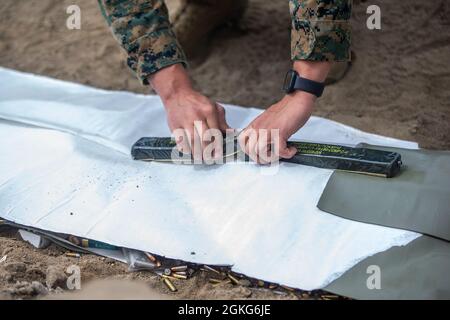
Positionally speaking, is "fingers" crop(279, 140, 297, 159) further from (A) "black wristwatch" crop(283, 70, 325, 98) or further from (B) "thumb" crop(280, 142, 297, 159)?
(A) "black wristwatch" crop(283, 70, 325, 98)

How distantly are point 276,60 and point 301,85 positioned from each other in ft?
3.22

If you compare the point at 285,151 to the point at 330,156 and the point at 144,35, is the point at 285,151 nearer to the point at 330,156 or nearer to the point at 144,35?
the point at 330,156

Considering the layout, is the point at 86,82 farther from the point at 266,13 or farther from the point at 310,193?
the point at 310,193

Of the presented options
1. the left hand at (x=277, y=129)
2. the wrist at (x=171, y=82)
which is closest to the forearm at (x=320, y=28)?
the left hand at (x=277, y=129)

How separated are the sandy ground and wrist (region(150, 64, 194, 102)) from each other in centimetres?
55

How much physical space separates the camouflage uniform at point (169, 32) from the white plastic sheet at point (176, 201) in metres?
0.27

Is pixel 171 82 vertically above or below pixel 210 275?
above

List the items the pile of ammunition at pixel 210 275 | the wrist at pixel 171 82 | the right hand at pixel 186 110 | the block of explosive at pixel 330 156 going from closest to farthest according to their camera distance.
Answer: the pile of ammunition at pixel 210 275 < the block of explosive at pixel 330 156 < the right hand at pixel 186 110 < the wrist at pixel 171 82

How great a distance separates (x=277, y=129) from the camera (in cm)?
155

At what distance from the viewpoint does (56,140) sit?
71.3 inches

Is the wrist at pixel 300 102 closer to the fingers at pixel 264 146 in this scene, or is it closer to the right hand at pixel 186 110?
the fingers at pixel 264 146

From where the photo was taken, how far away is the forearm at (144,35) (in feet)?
5.80

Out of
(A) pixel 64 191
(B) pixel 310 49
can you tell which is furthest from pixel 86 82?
(B) pixel 310 49

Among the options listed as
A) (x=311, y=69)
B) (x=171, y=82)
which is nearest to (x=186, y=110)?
(x=171, y=82)
